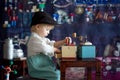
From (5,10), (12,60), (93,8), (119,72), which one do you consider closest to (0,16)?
(5,10)

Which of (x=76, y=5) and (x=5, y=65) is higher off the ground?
(x=76, y=5)

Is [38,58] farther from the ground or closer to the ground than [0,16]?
closer to the ground

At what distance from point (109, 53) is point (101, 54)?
103mm

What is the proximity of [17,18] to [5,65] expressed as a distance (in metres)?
0.62

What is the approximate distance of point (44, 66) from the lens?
6.64 feet

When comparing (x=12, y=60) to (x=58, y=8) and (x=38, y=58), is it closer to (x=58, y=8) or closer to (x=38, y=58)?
(x=58, y=8)

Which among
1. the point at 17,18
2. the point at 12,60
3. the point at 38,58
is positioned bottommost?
the point at 12,60

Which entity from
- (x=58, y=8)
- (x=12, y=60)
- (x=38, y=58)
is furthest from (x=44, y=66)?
(x=58, y=8)

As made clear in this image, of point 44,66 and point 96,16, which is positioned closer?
point 44,66

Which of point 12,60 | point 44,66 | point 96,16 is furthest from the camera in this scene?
point 96,16

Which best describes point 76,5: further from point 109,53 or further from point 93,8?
point 109,53

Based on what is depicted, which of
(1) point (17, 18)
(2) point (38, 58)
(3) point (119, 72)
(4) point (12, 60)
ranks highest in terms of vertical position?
(1) point (17, 18)

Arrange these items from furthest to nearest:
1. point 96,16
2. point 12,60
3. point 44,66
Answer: point 96,16, point 12,60, point 44,66

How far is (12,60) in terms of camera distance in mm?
3084
